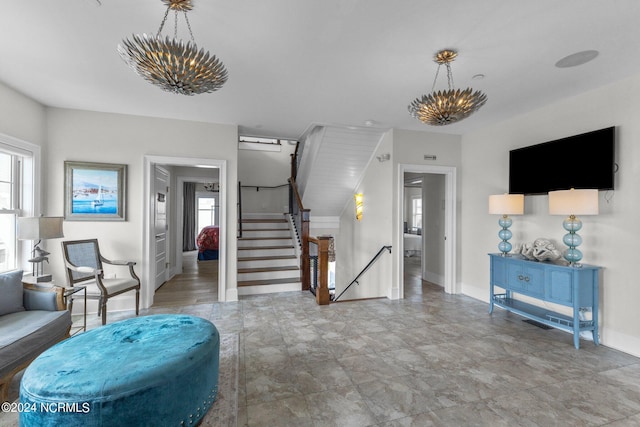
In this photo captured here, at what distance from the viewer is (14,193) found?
3393 mm

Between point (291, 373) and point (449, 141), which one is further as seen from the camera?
point (449, 141)

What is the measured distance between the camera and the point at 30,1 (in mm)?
1899

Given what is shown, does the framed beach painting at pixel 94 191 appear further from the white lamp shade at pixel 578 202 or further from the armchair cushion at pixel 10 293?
the white lamp shade at pixel 578 202

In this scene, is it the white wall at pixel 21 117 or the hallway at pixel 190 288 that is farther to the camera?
the hallway at pixel 190 288

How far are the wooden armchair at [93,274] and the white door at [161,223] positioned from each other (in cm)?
107

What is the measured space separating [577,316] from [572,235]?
2.73 feet

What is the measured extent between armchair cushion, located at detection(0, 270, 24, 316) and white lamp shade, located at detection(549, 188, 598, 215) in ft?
17.3

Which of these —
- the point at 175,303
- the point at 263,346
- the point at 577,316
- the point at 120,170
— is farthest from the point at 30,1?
the point at 577,316

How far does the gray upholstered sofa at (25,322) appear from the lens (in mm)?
1987

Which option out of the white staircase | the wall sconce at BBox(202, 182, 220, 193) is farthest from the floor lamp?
the wall sconce at BBox(202, 182, 220, 193)

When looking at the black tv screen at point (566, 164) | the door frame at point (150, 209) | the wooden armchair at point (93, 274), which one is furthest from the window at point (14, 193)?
the black tv screen at point (566, 164)

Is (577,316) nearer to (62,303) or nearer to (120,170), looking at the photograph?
(62,303)

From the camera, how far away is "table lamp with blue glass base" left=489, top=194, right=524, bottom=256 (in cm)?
370

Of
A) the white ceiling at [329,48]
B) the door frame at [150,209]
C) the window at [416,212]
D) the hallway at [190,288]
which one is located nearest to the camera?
the white ceiling at [329,48]
